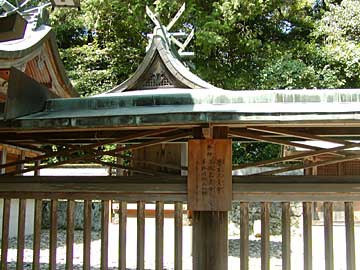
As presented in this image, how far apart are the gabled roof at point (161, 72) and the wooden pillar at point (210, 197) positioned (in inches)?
→ 263

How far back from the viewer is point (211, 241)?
127 inches

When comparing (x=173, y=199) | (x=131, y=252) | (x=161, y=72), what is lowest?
(x=131, y=252)

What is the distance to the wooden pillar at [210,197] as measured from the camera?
321 centimetres

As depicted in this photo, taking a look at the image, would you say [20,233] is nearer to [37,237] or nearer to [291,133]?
[37,237]

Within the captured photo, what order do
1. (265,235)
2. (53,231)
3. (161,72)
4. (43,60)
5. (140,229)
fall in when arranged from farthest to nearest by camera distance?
1. (161,72)
2. (43,60)
3. (53,231)
4. (140,229)
5. (265,235)

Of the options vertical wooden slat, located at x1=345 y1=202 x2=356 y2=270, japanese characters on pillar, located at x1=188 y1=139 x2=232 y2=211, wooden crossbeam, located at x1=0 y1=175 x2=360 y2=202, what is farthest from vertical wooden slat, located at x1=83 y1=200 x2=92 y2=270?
vertical wooden slat, located at x1=345 y1=202 x2=356 y2=270

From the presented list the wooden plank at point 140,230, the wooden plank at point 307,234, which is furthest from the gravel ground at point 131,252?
the wooden plank at point 307,234

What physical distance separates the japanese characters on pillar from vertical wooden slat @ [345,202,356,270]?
91 centimetres

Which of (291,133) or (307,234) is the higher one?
(291,133)

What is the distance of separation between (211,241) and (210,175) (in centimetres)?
52

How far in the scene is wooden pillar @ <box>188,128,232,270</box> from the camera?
3213 millimetres

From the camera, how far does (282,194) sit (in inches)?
124

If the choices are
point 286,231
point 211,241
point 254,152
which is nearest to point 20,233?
point 211,241

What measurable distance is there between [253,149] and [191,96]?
597 inches
